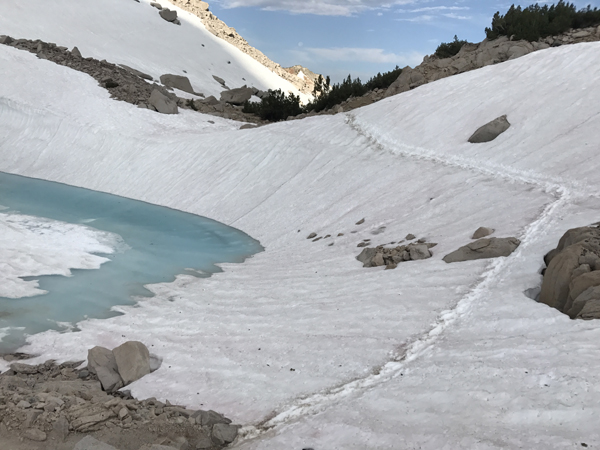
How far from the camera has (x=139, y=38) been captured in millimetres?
46125

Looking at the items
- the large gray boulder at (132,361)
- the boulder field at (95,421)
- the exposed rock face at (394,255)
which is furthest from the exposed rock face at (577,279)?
the large gray boulder at (132,361)

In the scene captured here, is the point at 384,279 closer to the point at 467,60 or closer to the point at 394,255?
the point at 394,255

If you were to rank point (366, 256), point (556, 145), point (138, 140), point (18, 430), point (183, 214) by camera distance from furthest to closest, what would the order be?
point (138, 140) → point (183, 214) → point (556, 145) → point (366, 256) → point (18, 430)

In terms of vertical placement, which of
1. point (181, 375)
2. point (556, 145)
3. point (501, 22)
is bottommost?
point (181, 375)

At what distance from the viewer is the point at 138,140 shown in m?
24.5

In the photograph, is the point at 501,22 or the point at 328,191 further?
the point at 501,22

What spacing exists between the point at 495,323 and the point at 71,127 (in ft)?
77.7

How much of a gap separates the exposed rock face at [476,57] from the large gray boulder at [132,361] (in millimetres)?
21485

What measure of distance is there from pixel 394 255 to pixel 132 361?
510 centimetres

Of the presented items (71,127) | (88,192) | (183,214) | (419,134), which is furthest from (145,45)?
(419,134)

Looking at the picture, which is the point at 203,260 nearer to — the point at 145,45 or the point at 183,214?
the point at 183,214

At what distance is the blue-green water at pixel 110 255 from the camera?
9258mm

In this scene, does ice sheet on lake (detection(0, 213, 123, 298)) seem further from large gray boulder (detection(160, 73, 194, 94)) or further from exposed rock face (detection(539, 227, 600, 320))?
large gray boulder (detection(160, 73, 194, 94))

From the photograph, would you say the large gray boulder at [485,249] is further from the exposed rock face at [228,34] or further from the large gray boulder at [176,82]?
the exposed rock face at [228,34]
